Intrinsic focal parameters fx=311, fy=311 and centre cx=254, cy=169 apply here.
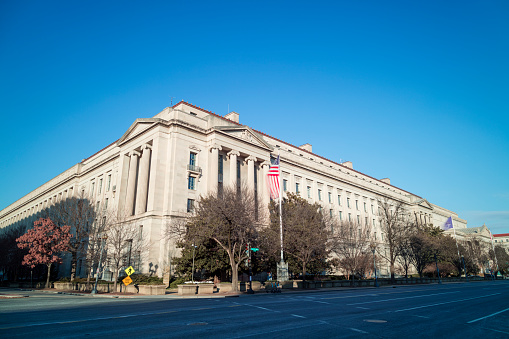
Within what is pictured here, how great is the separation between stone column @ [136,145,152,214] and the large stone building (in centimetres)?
14

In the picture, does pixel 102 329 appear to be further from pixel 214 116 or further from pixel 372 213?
pixel 372 213

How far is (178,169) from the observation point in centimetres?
4312

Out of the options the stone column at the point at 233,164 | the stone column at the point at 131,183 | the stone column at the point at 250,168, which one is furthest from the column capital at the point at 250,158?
the stone column at the point at 131,183

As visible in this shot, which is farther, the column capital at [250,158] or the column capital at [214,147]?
the column capital at [250,158]

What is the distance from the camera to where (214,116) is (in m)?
50.0

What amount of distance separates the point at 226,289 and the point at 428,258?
162 ft

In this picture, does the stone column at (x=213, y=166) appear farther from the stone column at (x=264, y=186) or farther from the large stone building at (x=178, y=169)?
the stone column at (x=264, y=186)

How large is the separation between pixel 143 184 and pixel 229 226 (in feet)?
65.6

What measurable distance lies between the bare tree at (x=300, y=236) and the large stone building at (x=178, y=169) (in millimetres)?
9186

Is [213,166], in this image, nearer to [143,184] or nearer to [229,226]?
[143,184]

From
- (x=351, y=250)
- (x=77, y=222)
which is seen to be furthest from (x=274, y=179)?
(x=77, y=222)

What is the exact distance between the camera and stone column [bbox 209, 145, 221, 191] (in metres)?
44.2

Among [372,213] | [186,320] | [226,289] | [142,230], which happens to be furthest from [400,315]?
[372,213]

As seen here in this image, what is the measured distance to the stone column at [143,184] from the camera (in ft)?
143
